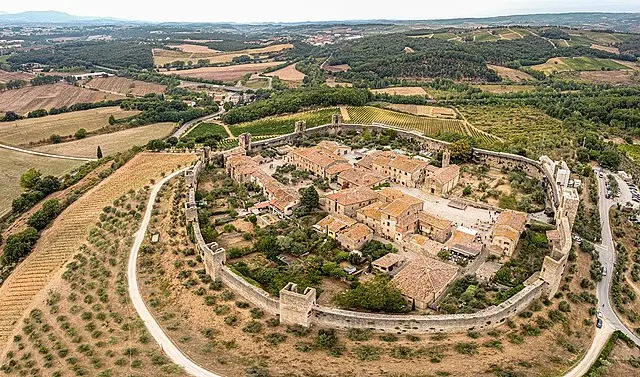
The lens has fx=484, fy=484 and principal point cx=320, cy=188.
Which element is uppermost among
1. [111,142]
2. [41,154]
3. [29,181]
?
[29,181]

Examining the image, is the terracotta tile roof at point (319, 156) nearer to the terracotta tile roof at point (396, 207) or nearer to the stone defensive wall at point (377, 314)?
the terracotta tile roof at point (396, 207)

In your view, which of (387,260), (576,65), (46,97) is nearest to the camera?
(387,260)

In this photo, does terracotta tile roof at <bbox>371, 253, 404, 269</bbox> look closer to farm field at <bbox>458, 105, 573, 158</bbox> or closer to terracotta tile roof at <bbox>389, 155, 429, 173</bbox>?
terracotta tile roof at <bbox>389, 155, 429, 173</bbox>

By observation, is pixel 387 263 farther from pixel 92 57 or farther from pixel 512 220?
pixel 92 57

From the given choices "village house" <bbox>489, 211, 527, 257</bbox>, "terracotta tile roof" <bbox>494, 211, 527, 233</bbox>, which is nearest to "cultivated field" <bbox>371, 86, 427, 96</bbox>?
"terracotta tile roof" <bbox>494, 211, 527, 233</bbox>

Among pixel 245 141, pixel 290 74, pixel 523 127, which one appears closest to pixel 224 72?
pixel 290 74

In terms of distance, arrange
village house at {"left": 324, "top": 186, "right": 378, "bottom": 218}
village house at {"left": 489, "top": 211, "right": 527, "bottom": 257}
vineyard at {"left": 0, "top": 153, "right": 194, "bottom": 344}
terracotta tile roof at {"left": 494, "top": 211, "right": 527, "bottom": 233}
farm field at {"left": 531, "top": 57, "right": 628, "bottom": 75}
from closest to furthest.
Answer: vineyard at {"left": 0, "top": 153, "right": 194, "bottom": 344}
village house at {"left": 489, "top": 211, "right": 527, "bottom": 257}
terracotta tile roof at {"left": 494, "top": 211, "right": 527, "bottom": 233}
village house at {"left": 324, "top": 186, "right": 378, "bottom": 218}
farm field at {"left": 531, "top": 57, "right": 628, "bottom": 75}

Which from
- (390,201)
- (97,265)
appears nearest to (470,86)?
(390,201)
